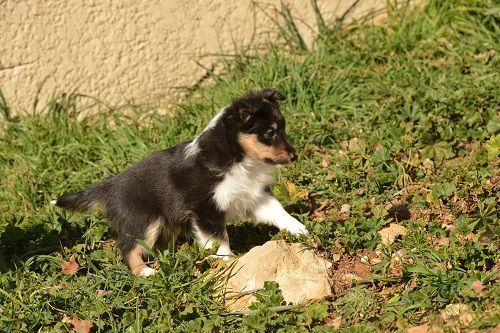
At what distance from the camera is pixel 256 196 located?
5887 millimetres

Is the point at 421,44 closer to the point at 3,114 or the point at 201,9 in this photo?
the point at 201,9

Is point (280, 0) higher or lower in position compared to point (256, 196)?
higher

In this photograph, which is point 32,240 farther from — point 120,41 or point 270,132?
point 120,41

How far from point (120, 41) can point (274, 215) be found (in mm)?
2885

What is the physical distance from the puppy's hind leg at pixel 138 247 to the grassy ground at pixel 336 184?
0.11m

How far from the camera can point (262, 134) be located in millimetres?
5773

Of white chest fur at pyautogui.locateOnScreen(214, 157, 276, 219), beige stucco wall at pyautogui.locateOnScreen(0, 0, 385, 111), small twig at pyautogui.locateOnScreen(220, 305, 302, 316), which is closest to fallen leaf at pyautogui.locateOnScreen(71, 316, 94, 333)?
small twig at pyautogui.locateOnScreen(220, 305, 302, 316)

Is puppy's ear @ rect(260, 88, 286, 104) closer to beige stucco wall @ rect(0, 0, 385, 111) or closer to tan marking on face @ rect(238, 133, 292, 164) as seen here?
tan marking on face @ rect(238, 133, 292, 164)

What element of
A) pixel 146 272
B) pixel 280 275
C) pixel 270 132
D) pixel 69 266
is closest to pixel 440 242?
pixel 280 275

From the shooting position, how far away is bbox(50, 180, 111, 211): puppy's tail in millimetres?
5965

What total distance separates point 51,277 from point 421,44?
4.43 meters

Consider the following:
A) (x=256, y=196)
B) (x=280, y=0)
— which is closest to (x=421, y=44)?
(x=280, y=0)

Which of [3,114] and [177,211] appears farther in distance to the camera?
[3,114]

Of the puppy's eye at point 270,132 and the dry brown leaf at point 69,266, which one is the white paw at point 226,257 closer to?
the puppy's eye at point 270,132
